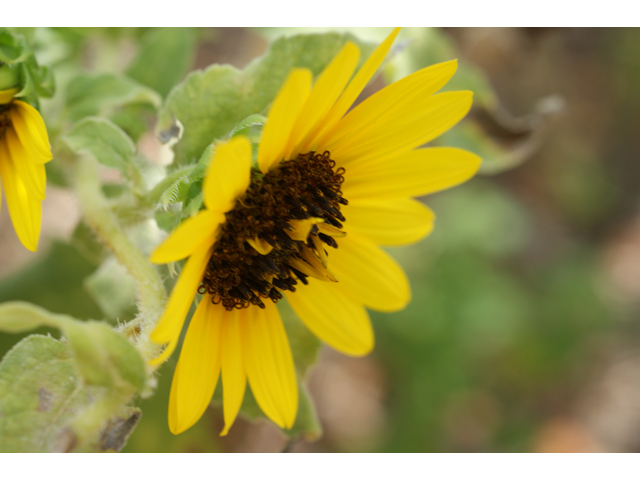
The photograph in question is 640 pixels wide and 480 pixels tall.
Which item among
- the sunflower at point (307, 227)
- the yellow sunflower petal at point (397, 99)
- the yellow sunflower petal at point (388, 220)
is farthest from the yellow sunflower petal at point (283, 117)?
the yellow sunflower petal at point (388, 220)

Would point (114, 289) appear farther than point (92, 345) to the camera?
Yes

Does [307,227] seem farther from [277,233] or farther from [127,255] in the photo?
[127,255]

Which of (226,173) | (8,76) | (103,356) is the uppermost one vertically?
(226,173)

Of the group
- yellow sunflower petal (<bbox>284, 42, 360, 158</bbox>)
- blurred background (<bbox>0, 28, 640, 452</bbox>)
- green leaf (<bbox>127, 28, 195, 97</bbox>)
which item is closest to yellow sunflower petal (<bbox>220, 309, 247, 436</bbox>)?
yellow sunflower petal (<bbox>284, 42, 360, 158</bbox>)

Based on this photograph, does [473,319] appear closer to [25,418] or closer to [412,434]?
[412,434]

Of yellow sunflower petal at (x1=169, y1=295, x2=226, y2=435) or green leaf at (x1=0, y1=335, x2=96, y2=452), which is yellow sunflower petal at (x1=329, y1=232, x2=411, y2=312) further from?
green leaf at (x1=0, y1=335, x2=96, y2=452)

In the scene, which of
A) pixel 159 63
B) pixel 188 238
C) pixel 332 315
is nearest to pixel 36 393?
pixel 188 238
